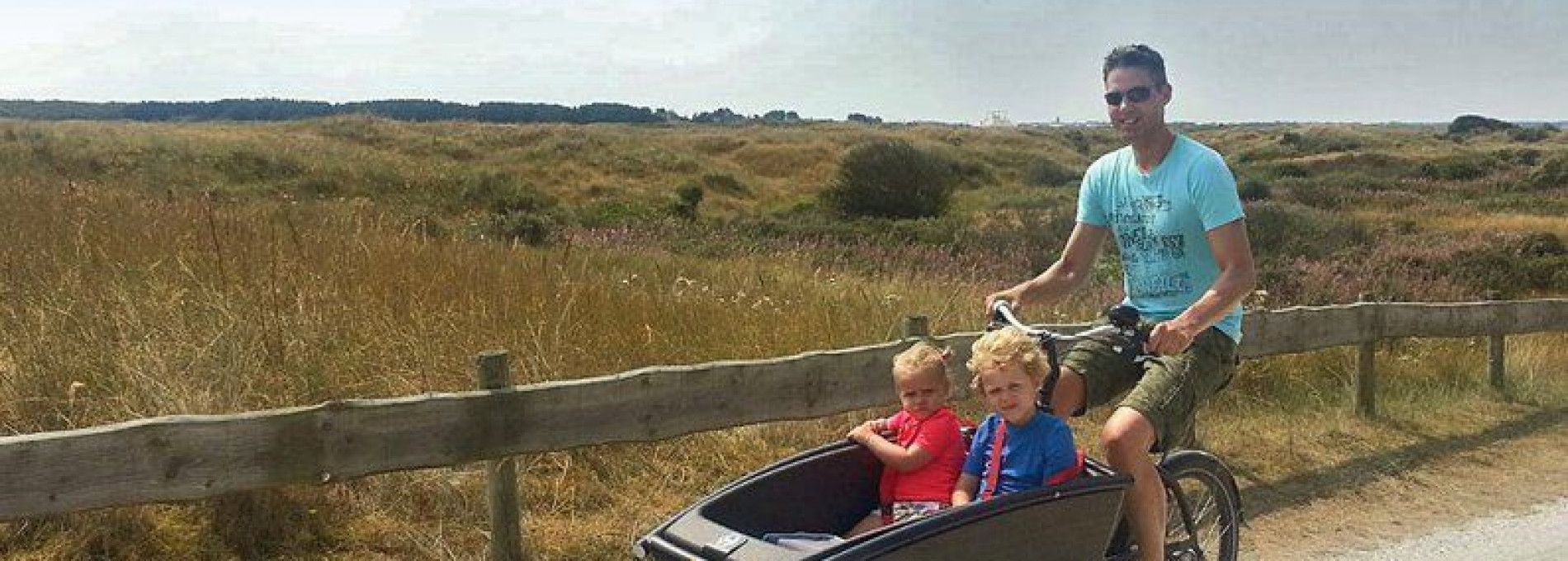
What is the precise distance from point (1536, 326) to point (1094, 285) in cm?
415

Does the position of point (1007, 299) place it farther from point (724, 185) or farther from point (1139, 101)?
point (724, 185)

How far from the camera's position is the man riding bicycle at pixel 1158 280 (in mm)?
3863

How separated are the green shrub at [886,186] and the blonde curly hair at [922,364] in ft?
117

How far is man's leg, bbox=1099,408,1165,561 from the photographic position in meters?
3.84

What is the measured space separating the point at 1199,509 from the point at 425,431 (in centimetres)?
297

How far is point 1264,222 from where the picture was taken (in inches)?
1025

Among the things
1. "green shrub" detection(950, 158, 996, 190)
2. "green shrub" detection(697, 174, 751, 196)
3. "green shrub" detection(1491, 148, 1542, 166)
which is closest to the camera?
"green shrub" detection(697, 174, 751, 196)

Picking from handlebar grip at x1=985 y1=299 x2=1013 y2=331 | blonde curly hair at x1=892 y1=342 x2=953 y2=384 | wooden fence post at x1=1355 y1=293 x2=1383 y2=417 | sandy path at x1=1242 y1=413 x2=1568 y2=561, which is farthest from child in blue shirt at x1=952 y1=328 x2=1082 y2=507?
wooden fence post at x1=1355 y1=293 x2=1383 y2=417

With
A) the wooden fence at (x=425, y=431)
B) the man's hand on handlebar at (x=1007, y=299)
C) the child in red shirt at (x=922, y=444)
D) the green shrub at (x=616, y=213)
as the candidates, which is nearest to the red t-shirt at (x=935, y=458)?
the child in red shirt at (x=922, y=444)

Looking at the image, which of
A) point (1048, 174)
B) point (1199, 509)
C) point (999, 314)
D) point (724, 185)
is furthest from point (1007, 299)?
point (1048, 174)

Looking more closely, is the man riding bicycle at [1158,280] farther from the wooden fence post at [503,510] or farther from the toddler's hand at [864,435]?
the wooden fence post at [503,510]

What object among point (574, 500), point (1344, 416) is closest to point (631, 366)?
point (574, 500)

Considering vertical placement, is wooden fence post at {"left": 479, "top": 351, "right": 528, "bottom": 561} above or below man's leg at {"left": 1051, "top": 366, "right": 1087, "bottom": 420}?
below

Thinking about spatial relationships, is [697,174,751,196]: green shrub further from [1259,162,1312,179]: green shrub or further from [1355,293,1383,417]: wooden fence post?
[1355,293,1383,417]: wooden fence post
